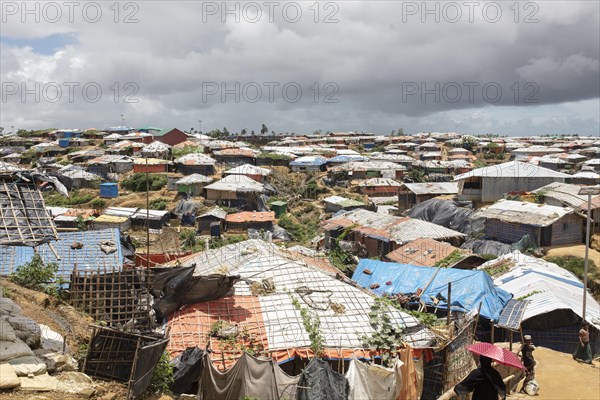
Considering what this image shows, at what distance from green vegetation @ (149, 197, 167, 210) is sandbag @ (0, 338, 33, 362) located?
1156 inches

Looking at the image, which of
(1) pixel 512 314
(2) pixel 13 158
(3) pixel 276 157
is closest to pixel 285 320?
(1) pixel 512 314

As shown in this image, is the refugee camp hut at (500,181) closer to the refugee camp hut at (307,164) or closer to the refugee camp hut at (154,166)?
the refugee camp hut at (307,164)

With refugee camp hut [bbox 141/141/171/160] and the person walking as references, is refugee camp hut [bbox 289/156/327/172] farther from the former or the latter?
the person walking

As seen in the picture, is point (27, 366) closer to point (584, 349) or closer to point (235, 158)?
point (584, 349)

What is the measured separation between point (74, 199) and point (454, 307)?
33221 mm

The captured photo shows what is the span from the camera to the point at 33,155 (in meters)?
54.9

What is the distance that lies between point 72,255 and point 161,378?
24.6ft

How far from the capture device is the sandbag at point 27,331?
7758 millimetres

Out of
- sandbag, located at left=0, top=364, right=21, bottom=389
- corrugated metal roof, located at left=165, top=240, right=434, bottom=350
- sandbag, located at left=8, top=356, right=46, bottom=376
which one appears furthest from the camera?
corrugated metal roof, located at left=165, top=240, right=434, bottom=350

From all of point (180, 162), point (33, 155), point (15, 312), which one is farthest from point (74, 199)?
point (15, 312)

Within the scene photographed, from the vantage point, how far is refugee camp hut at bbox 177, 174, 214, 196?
128 ft

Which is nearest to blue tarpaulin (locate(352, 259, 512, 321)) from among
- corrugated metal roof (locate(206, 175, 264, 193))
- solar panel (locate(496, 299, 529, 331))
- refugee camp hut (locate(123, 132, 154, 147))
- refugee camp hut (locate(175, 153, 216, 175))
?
solar panel (locate(496, 299, 529, 331))

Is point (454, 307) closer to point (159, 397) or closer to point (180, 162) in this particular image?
point (159, 397)

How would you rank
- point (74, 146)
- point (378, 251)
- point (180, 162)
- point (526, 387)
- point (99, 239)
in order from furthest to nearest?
point (74, 146)
point (180, 162)
point (378, 251)
point (99, 239)
point (526, 387)
